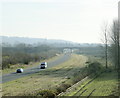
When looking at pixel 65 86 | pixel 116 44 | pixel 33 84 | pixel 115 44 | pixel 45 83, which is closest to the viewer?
pixel 65 86

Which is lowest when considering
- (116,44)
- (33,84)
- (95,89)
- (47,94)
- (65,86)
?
(33,84)

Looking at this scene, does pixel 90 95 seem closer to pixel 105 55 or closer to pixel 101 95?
pixel 101 95

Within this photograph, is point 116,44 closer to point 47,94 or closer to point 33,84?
point 33,84

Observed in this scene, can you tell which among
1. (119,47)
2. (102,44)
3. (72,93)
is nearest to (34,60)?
(102,44)

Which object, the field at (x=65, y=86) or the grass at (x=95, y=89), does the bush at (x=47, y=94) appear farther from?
the grass at (x=95, y=89)

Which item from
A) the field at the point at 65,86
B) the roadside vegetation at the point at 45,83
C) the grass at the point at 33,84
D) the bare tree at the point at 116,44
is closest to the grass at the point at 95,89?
the field at the point at 65,86

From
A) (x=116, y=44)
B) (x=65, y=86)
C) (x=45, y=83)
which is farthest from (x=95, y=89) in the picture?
(x=116, y=44)

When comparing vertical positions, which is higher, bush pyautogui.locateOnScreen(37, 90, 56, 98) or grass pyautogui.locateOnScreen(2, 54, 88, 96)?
bush pyautogui.locateOnScreen(37, 90, 56, 98)

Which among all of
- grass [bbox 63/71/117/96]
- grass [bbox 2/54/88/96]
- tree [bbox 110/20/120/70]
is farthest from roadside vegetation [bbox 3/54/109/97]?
tree [bbox 110/20/120/70]

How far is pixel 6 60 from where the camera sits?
57469 mm

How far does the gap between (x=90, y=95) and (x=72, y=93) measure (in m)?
2.01

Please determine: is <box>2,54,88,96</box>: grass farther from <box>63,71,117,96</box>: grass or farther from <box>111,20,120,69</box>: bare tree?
<box>111,20,120,69</box>: bare tree

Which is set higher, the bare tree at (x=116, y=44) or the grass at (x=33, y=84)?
the bare tree at (x=116, y=44)

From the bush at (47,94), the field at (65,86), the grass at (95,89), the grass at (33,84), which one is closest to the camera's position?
the bush at (47,94)
